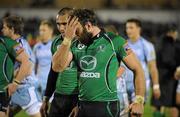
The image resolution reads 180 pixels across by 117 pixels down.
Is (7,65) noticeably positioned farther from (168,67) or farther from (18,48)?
(168,67)

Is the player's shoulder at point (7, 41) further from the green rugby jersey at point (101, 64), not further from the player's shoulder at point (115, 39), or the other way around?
the player's shoulder at point (115, 39)

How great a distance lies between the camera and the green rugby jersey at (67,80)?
8234mm

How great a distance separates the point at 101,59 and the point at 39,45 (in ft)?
20.4

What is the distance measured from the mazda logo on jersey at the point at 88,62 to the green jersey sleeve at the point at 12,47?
1741 millimetres

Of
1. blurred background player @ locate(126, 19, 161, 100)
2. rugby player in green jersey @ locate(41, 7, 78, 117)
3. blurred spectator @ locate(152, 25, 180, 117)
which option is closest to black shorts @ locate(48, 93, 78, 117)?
rugby player in green jersey @ locate(41, 7, 78, 117)

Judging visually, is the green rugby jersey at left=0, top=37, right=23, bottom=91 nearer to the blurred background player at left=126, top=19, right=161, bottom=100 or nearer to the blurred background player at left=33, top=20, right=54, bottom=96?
the blurred background player at left=126, top=19, right=161, bottom=100

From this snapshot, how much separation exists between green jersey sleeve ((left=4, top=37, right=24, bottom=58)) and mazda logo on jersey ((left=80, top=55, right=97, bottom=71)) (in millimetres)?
1741

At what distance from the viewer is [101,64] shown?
6.36 m

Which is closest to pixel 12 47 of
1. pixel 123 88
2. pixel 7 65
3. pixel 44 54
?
pixel 7 65

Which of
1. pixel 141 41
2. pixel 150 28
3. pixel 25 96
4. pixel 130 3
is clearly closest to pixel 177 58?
pixel 141 41

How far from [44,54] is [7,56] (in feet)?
13.8

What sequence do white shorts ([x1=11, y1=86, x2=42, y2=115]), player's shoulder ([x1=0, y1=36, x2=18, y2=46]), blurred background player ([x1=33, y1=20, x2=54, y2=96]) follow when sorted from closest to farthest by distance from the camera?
player's shoulder ([x1=0, y1=36, x2=18, y2=46]) → white shorts ([x1=11, y1=86, x2=42, y2=115]) → blurred background player ([x1=33, y1=20, x2=54, y2=96])

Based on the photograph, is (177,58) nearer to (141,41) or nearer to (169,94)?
(169,94)

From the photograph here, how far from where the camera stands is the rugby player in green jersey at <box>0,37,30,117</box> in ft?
26.0
